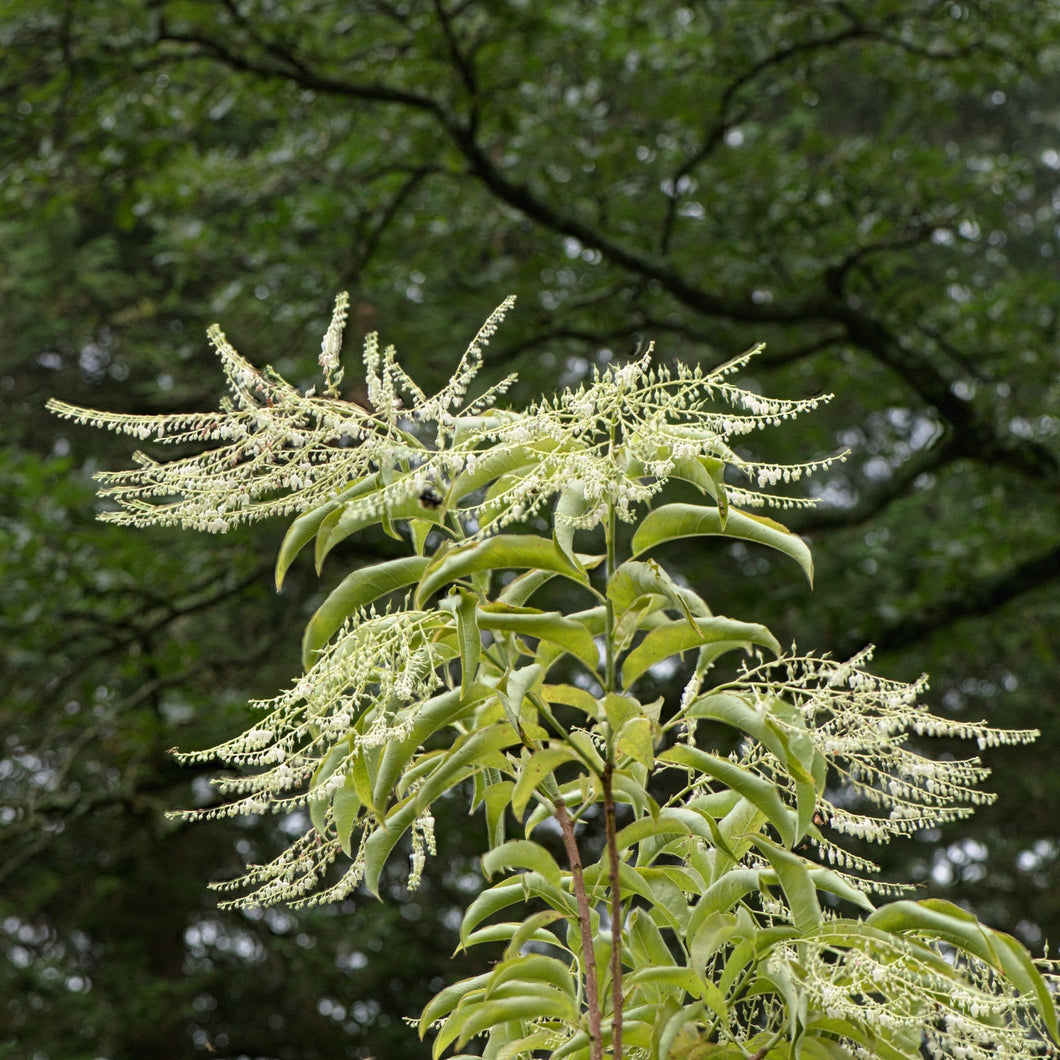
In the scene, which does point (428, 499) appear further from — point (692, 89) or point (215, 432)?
point (692, 89)

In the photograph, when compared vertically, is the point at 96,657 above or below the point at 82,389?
below

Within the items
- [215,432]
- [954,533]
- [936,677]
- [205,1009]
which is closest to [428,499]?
[215,432]

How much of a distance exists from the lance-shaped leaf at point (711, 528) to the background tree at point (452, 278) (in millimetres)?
3531

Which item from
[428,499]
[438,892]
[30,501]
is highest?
[30,501]

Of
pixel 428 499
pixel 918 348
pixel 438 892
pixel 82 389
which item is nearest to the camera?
pixel 428 499

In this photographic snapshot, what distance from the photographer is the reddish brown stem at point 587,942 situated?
1.10 m

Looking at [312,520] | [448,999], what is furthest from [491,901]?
[312,520]

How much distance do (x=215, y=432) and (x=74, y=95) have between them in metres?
4.17

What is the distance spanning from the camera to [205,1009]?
7.30 metres

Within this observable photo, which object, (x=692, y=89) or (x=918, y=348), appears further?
(x=918, y=348)

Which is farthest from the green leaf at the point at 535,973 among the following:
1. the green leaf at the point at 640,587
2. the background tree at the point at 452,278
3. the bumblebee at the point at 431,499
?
the background tree at the point at 452,278

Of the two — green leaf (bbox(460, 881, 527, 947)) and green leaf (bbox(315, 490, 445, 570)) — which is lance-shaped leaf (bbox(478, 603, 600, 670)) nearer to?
green leaf (bbox(315, 490, 445, 570))

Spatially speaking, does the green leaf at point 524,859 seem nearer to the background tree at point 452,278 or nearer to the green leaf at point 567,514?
the green leaf at point 567,514

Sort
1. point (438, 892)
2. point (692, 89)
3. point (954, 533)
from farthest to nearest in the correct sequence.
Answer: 1. point (438, 892)
2. point (954, 533)
3. point (692, 89)
